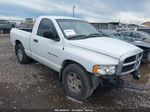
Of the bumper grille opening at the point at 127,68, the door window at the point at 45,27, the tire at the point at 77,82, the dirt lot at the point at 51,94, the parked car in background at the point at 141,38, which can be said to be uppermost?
the door window at the point at 45,27

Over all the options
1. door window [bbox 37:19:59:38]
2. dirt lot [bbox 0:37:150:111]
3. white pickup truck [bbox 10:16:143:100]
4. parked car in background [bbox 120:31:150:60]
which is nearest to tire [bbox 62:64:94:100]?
white pickup truck [bbox 10:16:143:100]

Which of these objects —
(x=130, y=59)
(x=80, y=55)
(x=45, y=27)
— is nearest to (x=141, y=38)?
(x=130, y=59)

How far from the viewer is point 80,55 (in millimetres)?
2760

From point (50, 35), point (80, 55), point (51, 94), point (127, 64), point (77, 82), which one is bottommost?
point (51, 94)

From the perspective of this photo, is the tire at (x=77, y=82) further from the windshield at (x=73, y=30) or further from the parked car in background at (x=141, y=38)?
the parked car in background at (x=141, y=38)

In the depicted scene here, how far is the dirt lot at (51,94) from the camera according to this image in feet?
9.66

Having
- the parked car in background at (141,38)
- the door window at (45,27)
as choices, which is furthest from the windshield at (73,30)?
the parked car in background at (141,38)

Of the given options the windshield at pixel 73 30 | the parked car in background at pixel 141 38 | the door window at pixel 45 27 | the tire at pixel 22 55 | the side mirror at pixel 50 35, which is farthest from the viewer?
the parked car in background at pixel 141 38

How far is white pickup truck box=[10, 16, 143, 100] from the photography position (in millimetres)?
2562

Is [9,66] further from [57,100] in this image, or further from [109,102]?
[109,102]

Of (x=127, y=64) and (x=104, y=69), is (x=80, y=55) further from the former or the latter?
(x=127, y=64)

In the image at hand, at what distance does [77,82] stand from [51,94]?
835 mm

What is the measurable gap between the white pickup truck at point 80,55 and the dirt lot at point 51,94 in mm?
358

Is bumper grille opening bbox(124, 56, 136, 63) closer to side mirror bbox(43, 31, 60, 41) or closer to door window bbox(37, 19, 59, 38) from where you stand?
side mirror bbox(43, 31, 60, 41)
